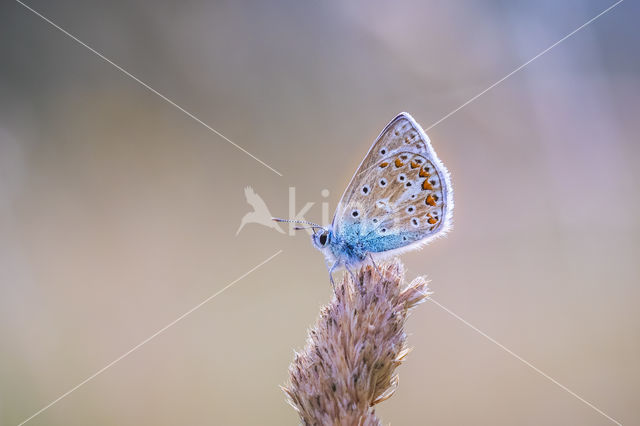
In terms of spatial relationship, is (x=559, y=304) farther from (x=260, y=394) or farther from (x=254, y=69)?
(x=254, y=69)

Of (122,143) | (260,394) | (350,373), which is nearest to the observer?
(350,373)

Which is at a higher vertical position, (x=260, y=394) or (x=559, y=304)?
(x=559, y=304)

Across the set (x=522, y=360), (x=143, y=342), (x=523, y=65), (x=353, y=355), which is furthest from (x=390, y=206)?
(x=523, y=65)

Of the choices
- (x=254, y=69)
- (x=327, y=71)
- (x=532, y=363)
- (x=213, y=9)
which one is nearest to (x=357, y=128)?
(x=327, y=71)

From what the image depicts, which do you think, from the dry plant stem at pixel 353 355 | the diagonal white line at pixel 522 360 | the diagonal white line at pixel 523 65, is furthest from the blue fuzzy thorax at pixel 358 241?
the diagonal white line at pixel 523 65

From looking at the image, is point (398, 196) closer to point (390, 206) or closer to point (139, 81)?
point (390, 206)

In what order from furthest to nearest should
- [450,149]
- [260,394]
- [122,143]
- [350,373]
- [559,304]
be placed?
[450,149]
[122,143]
[559,304]
[260,394]
[350,373]

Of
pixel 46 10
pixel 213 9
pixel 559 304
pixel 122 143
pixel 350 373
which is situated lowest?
pixel 350 373
